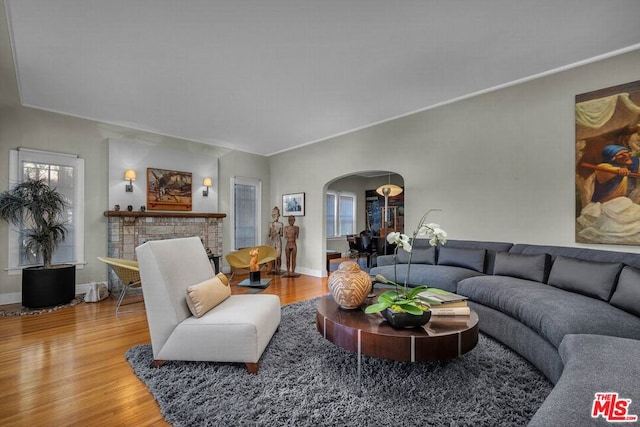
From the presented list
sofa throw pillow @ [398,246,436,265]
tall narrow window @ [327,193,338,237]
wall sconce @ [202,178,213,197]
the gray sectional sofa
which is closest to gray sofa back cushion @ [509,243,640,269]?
the gray sectional sofa

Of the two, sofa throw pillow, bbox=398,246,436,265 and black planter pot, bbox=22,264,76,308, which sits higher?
sofa throw pillow, bbox=398,246,436,265

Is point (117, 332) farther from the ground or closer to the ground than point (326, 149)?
closer to the ground

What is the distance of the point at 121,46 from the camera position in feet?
9.00

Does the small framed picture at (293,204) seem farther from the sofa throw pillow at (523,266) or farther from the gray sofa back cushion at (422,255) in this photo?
the sofa throw pillow at (523,266)

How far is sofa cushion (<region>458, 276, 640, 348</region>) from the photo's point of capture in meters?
1.79

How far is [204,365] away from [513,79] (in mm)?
4395

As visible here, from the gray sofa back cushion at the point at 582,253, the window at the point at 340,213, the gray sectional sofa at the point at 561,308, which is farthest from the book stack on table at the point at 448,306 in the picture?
the window at the point at 340,213

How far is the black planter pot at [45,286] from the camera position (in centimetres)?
370

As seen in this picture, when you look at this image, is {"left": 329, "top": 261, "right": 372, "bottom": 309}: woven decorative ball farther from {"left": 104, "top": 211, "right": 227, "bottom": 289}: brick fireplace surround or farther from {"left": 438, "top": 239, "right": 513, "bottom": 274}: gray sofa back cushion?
{"left": 104, "top": 211, "right": 227, "bottom": 289}: brick fireplace surround

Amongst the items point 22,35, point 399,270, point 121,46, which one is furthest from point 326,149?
point 22,35

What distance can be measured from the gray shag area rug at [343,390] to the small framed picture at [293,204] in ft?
13.5

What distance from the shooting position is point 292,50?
2.83 m

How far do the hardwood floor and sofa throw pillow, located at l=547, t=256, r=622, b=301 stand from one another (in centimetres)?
315

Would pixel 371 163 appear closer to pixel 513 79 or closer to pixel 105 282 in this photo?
pixel 513 79
